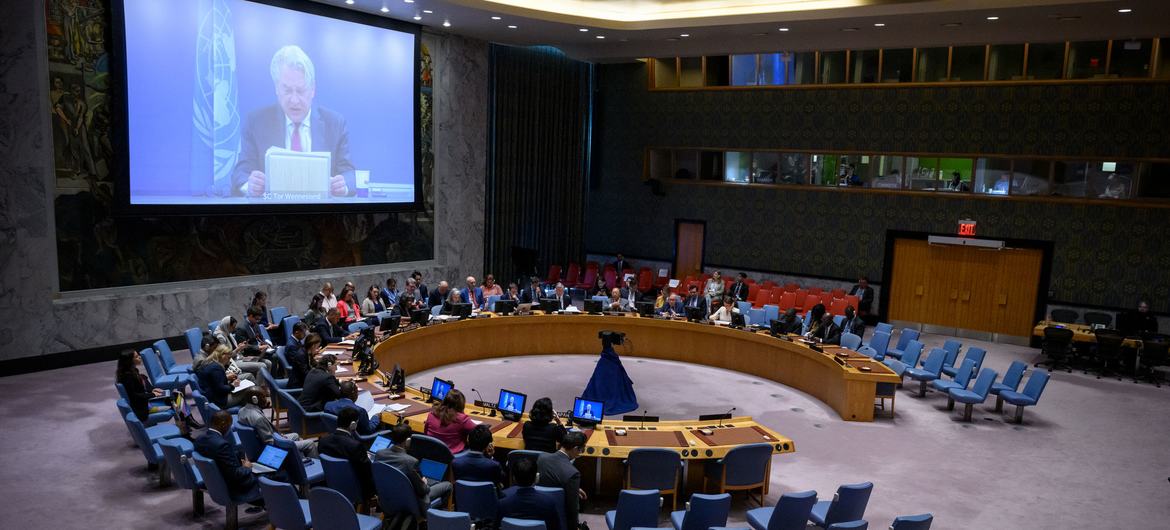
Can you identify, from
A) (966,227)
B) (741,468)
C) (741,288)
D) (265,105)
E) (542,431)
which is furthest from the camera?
(741,288)

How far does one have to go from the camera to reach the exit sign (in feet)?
51.9

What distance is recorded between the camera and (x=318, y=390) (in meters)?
7.75

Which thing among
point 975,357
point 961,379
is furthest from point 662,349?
point 975,357

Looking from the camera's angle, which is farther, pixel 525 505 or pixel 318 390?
pixel 318 390

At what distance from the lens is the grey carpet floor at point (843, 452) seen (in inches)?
279

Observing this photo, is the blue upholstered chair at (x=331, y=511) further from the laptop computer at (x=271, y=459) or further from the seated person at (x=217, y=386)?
the seated person at (x=217, y=386)

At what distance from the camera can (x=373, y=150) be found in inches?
587

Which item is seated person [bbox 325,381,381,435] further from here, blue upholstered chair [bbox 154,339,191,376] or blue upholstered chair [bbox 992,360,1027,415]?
blue upholstered chair [bbox 992,360,1027,415]

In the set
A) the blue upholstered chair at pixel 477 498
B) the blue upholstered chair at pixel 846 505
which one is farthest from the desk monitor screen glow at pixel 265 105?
the blue upholstered chair at pixel 846 505

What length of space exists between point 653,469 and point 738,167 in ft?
42.0

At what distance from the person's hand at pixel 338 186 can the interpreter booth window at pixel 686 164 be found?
8.27 meters

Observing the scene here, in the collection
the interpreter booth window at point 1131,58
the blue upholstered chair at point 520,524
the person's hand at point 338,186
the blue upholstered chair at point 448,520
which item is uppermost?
the interpreter booth window at point 1131,58

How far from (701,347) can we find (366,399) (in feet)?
21.8

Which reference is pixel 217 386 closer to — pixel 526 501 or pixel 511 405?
pixel 511 405
